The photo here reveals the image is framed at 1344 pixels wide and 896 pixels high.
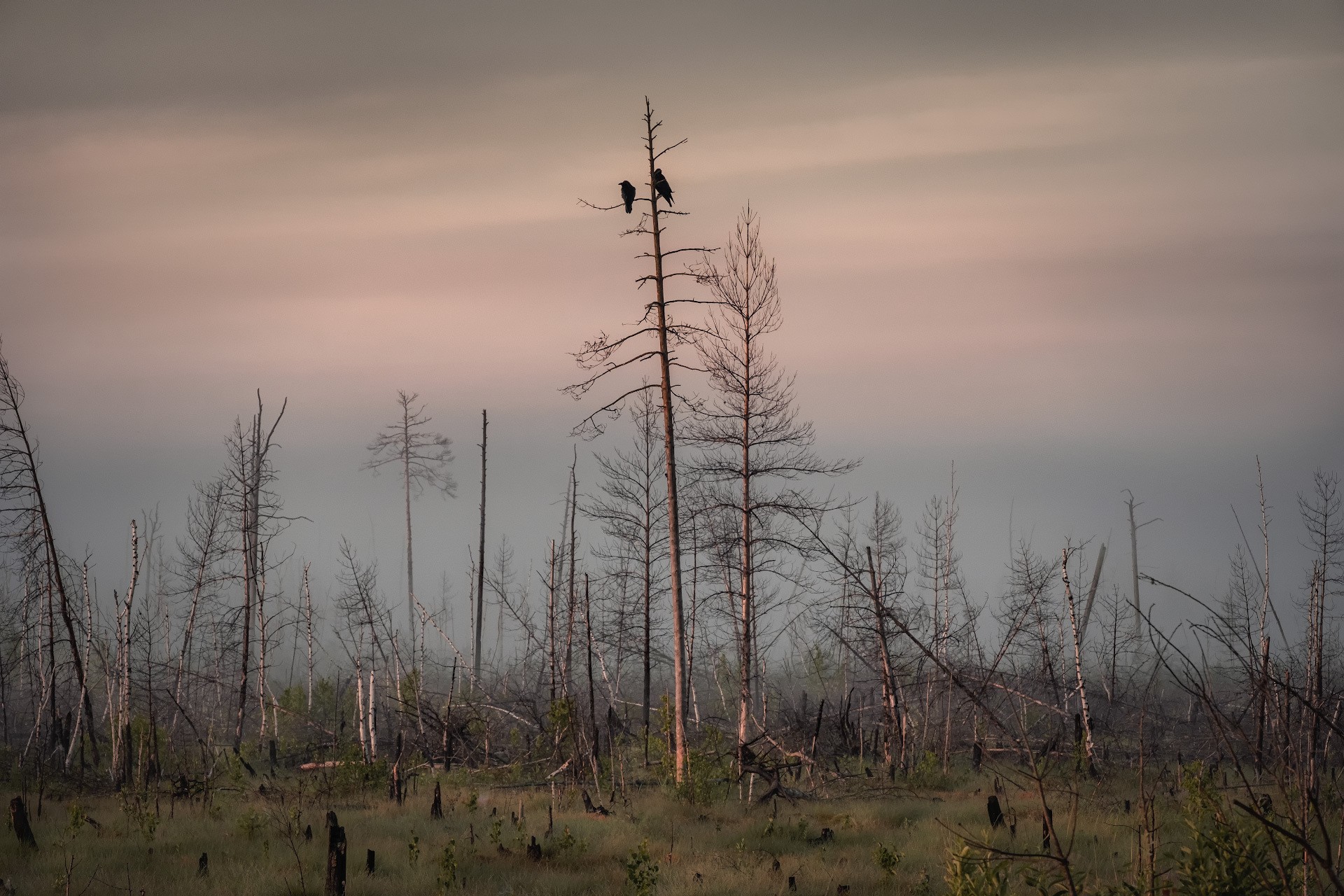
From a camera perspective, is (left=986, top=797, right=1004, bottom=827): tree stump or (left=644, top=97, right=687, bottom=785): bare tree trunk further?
(left=644, top=97, right=687, bottom=785): bare tree trunk

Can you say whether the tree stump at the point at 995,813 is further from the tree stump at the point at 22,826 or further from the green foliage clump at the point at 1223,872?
the tree stump at the point at 22,826

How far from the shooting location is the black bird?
49.6 feet

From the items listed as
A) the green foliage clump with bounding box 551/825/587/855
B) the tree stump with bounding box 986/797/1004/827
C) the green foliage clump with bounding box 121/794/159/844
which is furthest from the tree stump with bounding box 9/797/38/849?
the tree stump with bounding box 986/797/1004/827

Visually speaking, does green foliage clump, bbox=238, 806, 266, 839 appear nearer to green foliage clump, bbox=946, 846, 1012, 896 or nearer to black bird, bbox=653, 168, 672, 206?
green foliage clump, bbox=946, 846, 1012, 896

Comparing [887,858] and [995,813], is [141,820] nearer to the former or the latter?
[887,858]

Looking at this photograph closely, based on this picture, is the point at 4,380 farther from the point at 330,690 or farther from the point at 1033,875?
the point at 1033,875

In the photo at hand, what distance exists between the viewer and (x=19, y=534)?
15383 mm

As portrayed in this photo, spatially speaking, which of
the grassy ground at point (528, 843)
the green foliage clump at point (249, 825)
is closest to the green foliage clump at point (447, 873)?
the grassy ground at point (528, 843)

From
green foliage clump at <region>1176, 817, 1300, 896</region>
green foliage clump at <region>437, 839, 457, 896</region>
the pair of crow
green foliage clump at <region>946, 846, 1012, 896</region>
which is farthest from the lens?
the pair of crow

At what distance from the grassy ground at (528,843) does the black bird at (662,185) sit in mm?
9446

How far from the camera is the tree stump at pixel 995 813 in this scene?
33.4 ft

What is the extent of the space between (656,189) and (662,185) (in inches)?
10.3

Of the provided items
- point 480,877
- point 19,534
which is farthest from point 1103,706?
point 19,534

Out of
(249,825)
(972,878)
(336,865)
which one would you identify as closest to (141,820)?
(249,825)
